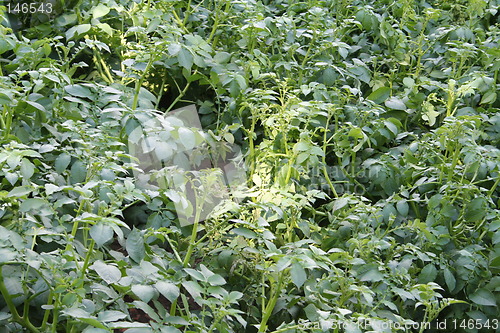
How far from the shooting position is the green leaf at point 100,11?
3119 mm

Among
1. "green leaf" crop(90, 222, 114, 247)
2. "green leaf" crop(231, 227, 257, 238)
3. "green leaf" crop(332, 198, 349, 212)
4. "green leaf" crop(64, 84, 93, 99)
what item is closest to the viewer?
"green leaf" crop(90, 222, 114, 247)

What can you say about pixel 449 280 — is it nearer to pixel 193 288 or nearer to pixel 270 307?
pixel 270 307

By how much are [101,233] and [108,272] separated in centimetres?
15

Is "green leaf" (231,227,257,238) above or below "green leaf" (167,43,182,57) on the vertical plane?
below

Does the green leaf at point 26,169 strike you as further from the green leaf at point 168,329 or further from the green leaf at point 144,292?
the green leaf at point 168,329

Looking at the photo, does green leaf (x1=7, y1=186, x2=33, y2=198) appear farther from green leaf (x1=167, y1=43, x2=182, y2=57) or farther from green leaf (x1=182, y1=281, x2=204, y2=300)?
green leaf (x1=167, y1=43, x2=182, y2=57)

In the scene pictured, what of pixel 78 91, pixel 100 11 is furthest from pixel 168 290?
pixel 100 11

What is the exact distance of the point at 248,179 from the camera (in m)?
2.71

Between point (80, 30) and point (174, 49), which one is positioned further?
point (80, 30)

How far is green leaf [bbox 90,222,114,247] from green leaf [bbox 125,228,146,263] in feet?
1.18

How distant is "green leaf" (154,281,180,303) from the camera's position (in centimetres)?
177

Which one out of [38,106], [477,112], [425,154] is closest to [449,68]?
[477,112]

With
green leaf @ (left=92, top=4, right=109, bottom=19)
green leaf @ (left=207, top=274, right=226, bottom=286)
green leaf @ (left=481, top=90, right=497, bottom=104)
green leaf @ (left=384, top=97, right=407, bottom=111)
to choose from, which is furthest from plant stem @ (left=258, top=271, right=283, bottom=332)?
green leaf @ (left=92, top=4, right=109, bottom=19)

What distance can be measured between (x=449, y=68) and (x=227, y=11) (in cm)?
116
